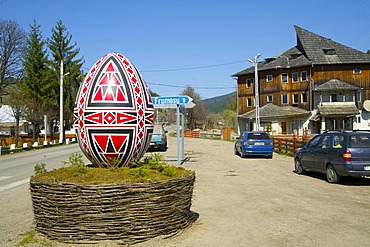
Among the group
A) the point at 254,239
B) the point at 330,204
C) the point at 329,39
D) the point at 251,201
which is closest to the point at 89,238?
the point at 254,239

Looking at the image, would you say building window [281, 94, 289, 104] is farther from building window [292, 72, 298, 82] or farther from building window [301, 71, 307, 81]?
building window [301, 71, 307, 81]

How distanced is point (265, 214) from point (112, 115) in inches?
136

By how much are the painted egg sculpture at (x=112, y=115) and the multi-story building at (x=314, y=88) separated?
42.4m

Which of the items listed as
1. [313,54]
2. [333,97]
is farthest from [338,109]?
[313,54]

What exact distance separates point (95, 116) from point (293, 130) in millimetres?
46199

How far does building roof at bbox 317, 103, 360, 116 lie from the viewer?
45406 mm

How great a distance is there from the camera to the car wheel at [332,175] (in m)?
11.7

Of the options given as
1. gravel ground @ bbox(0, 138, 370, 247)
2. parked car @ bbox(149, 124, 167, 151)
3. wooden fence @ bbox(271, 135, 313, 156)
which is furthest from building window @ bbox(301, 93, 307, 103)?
gravel ground @ bbox(0, 138, 370, 247)

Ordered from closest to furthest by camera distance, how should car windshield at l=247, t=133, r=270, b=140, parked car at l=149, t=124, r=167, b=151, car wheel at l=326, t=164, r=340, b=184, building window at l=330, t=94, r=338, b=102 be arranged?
car wheel at l=326, t=164, r=340, b=184 → car windshield at l=247, t=133, r=270, b=140 → parked car at l=149, t=124, r=167, b=151 → building window at l=330, t=94, r=338, b=102

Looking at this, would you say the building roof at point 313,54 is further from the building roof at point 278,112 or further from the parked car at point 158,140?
the parked car at point 158,140

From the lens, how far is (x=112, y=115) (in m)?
6.11

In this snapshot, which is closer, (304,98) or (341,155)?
(341,155)

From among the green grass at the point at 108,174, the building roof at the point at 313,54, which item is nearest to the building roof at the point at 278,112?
the building roof at the point at 313,54

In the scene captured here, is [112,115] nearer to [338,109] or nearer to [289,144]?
[289,144]
